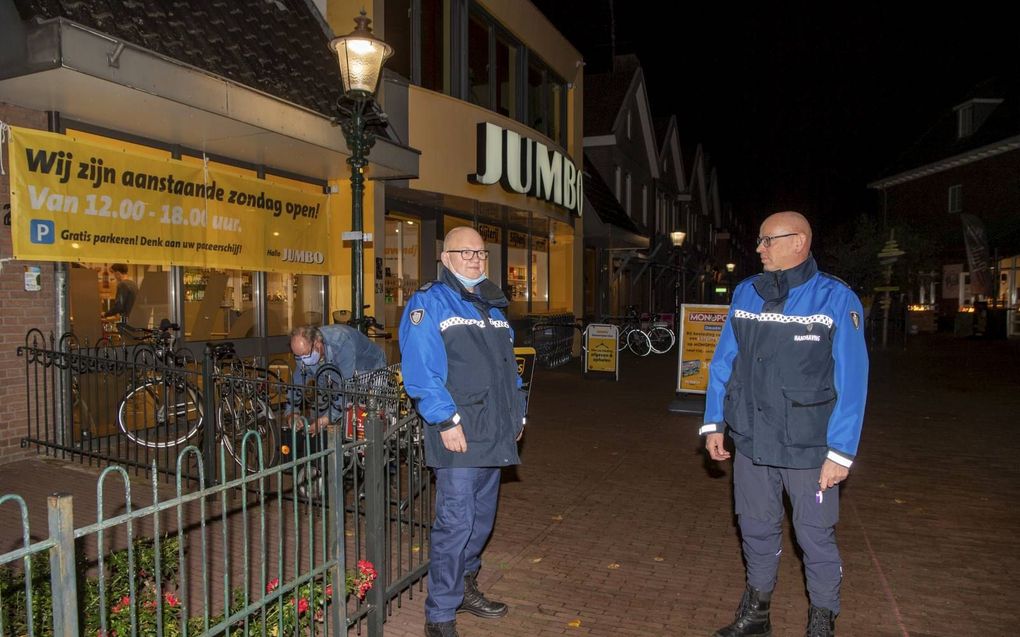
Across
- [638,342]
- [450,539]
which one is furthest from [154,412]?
[638,342]

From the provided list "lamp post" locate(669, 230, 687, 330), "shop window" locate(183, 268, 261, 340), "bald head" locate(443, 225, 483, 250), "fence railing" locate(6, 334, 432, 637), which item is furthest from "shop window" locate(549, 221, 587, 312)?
"bald head" locate(443, 225, 483, 250)

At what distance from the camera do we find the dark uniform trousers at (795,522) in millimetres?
3393

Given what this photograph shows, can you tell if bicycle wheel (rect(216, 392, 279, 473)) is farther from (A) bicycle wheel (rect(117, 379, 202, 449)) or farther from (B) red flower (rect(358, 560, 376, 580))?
(B) red flower (rect(358, 560, 376, 580))

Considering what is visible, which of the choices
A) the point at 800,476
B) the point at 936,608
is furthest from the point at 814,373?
the point at 936,608

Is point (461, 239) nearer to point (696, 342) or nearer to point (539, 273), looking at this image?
point (696, 342)

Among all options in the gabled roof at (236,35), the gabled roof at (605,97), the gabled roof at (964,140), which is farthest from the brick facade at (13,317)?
the gabled roof at (964,140)

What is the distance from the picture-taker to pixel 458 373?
137 inches

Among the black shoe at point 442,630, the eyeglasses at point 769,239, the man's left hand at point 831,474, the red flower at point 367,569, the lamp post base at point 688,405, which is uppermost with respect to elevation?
the eyeglasses at point 769,239

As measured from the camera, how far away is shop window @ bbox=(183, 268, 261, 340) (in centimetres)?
843

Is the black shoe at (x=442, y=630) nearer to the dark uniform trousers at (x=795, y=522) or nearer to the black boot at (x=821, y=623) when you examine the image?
the dark uniform trousers at (x=795, y=522)

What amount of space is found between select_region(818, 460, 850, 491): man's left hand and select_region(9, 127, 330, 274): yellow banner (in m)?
6.76

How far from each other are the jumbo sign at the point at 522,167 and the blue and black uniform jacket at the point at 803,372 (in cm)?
899

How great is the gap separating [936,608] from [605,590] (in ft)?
5.97

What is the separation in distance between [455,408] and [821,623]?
2.05 meters
